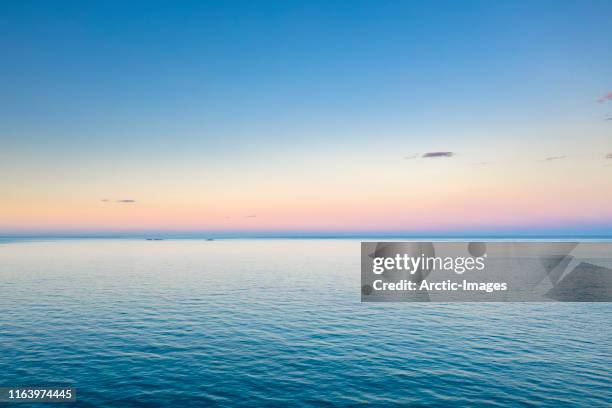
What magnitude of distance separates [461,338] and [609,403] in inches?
657

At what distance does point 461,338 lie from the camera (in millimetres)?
42062

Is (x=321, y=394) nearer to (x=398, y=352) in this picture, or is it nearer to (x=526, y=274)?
(x=398, y=352)

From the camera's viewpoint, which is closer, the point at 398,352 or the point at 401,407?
the point at 401,407

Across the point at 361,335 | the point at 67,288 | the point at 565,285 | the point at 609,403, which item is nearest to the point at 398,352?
the point at 361,335

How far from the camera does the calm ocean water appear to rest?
2720 cm

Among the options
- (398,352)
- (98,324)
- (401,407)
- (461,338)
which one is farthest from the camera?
(98,324)

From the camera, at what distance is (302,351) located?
36.4 metres

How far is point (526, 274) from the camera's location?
11256cm

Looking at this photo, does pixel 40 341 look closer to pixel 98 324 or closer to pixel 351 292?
pixel 98 324

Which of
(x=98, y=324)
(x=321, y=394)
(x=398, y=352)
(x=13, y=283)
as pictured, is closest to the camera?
(x=321, y=394)

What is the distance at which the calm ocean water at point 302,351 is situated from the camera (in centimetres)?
2720

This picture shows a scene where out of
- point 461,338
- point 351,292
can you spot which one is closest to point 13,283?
point 351,292

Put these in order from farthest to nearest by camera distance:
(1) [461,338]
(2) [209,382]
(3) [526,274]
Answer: (3) [526,274]
(1) [461,338]
(2) [209,382]

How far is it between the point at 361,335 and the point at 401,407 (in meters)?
17.8
